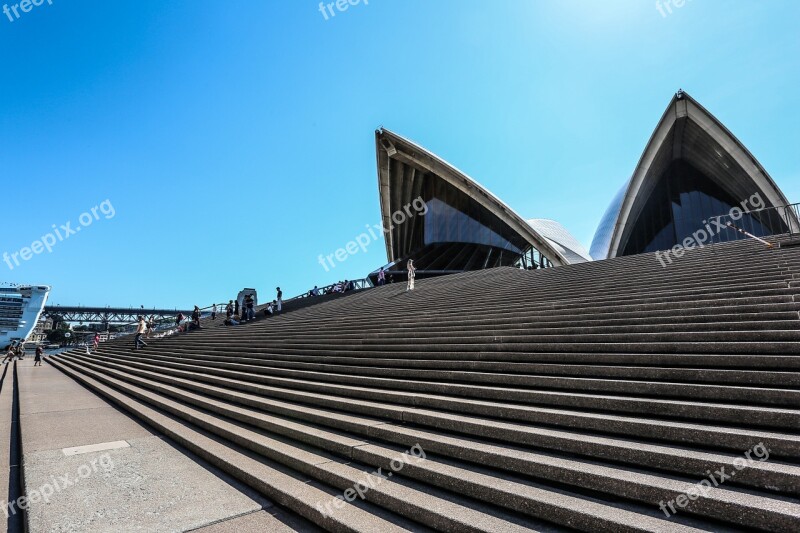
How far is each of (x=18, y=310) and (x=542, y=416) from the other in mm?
74023

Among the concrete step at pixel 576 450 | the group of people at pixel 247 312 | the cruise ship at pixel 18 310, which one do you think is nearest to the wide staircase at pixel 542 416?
the concrete step at pixel 576 450

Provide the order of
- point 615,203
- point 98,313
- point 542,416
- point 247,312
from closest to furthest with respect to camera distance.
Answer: point 542,416
point 247,312
point 615,203
point 98,313

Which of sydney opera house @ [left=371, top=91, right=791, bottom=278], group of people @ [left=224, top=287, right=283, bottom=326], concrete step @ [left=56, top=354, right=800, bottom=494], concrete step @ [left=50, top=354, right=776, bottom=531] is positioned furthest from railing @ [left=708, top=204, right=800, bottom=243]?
concrete step @ [left=50, top=354, right=776, bottom=531]

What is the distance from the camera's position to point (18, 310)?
5553 centimetres

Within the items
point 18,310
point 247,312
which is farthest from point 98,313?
point 247,312

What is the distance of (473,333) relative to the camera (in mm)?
7227

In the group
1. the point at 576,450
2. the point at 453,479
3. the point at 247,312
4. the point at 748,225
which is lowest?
the point at 453,479

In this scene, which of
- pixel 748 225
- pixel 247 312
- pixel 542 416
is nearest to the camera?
pixel 542 416

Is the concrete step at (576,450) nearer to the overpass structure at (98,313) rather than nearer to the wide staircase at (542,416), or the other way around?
the wide staircase at (542,416)

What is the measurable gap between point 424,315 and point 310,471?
6.57m

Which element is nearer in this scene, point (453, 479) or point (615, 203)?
point (453, 479)

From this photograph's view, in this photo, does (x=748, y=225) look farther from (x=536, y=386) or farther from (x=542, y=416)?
(x=542, y=416)

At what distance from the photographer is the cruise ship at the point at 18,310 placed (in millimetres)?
54469

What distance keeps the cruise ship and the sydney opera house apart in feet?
167
